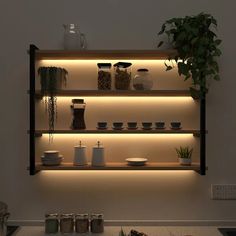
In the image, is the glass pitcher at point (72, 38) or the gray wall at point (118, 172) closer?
the glass pitcher at point (72, 38)

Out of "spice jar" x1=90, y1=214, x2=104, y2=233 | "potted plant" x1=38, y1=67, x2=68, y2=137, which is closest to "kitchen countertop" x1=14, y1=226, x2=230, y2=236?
"spice jar" x1=90, y1=214, x2=104, y2=233

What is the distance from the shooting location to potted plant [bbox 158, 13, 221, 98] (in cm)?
236

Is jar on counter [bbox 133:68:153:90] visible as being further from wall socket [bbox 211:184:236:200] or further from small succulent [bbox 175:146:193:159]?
wall socket [bbox 211:184:236:200]

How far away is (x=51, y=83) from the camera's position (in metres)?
2.42

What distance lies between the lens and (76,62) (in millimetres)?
2676

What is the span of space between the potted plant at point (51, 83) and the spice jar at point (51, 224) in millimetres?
591

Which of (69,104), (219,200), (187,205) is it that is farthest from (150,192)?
(69,104)

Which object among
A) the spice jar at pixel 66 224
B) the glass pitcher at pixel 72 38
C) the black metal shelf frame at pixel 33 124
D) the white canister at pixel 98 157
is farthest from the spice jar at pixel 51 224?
the glass pitcher at pixel 72 38

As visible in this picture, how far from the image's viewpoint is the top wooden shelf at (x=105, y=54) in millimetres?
2436

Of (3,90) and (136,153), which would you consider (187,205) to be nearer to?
(136,153)

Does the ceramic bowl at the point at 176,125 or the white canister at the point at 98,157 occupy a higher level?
the ceramic bowl at the point at 176,125

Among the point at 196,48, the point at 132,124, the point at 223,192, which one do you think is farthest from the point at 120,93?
the point at 223,192

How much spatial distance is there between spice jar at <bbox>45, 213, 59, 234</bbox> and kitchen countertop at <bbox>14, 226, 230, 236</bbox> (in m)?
0.05

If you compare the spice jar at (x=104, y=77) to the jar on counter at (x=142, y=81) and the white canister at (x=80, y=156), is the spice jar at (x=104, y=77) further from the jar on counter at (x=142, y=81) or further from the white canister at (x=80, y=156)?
the white canister at (x=80, y=156)
